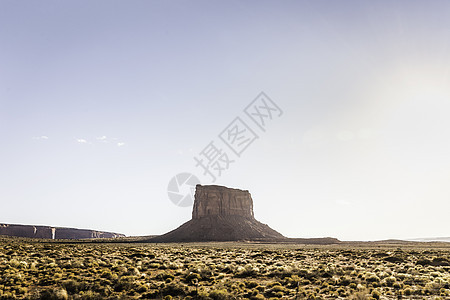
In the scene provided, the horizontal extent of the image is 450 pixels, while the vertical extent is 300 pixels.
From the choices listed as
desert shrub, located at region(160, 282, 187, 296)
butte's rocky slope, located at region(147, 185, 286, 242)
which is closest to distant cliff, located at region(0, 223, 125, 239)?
butte's rocky slope, located at region(147, 185, 286, 242)

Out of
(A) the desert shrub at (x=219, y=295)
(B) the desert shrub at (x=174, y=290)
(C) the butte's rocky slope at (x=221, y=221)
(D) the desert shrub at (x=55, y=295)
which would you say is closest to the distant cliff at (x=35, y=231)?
(C) the butte's rocky slope at (x=221, y=221)

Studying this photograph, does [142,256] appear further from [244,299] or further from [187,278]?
[244,299]

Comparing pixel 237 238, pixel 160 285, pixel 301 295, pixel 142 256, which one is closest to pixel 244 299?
pixel 301 295

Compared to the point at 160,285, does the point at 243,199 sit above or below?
above

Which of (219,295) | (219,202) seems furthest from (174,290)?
(219,202)

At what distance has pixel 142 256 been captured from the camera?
32.2 m

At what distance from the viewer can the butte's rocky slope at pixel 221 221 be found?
11619 centimetres

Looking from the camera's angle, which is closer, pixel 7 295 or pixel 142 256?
pixel 7 295

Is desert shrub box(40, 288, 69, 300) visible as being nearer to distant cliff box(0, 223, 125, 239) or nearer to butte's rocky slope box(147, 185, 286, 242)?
butte's rocky slope box(147, 185, 286, 242)

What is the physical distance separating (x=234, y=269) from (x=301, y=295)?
29.3ft

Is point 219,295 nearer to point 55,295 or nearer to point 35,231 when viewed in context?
point 55,295

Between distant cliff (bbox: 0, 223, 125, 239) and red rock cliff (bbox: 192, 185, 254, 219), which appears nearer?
red rock cliff (bbox: 192, 185, 254, 219)

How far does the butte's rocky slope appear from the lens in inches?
4574

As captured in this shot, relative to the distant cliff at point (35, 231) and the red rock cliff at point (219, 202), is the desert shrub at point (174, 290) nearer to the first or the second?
the red rock cliff at point (219, 202)
